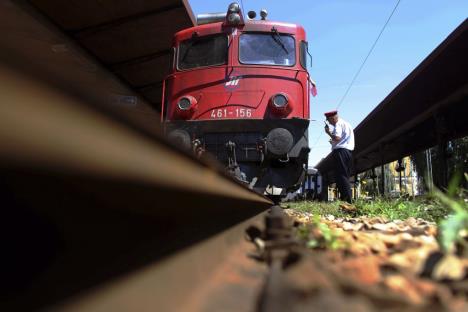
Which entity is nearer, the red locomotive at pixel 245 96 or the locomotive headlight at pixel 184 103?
the red locomotive at pixel 245 96

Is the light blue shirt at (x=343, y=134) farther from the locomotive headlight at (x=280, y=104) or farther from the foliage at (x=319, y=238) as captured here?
the foliage at (x=319, y=238)

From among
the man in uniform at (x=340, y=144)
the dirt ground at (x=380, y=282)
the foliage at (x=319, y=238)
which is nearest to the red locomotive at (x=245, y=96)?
the man in uniform at (x=340, y=144)

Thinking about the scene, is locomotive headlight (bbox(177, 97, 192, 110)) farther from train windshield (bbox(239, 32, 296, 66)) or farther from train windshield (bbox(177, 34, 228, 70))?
train windshield (bbox(239, 32, 296, 66))

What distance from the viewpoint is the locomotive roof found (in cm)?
845

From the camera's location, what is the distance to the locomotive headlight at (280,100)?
25.4 ft

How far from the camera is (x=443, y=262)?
126cm

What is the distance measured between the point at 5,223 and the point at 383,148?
40.7 feet

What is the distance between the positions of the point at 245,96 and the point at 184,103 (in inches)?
38.2

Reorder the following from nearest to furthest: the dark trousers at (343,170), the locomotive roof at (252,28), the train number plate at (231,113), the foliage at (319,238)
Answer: the foliage at (319,238), the train number plate at (231,113), the dark trousers at (343,170), the locomotive roof at (252,28)

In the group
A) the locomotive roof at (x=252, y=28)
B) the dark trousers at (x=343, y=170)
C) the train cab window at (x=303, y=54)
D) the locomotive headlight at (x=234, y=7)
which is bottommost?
the dark trousers at (x=343, y=170)

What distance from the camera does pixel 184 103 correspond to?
8.02 meters

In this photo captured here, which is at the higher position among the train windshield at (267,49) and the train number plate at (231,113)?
the train windshield at (267,49)

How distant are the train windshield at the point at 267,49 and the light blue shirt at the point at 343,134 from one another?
54.0 inches

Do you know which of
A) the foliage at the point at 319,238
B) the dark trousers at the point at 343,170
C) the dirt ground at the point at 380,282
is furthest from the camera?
the dark trousers at the point at 343,170
